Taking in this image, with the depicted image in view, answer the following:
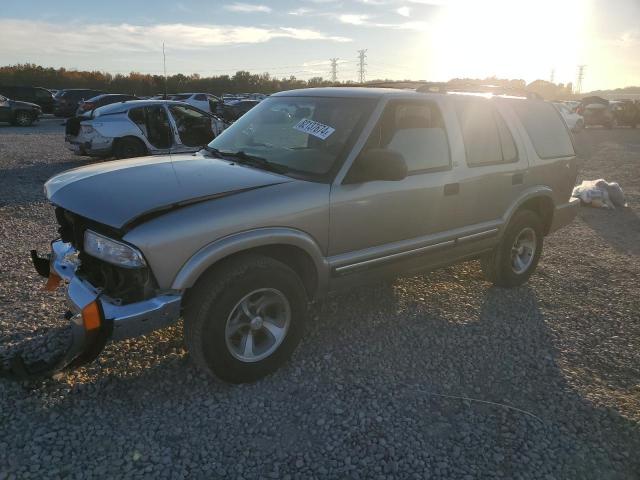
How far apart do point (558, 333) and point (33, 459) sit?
378 centimetres

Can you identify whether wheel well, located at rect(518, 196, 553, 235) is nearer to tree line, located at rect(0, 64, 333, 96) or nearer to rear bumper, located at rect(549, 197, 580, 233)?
rear bumper, located at rect(549, 197, 580, 233)

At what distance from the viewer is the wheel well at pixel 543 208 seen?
4941 millimetres

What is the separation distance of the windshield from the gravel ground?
1.36 meters

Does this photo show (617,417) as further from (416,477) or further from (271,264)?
(271,264)

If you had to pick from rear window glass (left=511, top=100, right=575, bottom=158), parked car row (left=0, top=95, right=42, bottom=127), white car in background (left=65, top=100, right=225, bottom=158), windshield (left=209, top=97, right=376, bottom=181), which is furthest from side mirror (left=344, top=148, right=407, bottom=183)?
parked car row (left=0, top=95, right=42, bottom=127)

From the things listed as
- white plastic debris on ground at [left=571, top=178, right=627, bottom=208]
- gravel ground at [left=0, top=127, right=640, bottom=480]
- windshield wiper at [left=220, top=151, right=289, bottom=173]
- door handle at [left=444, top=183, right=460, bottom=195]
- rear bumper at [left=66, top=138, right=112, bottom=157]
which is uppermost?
windshield wiper at [left=220, top=151, right=289, bottom=173]

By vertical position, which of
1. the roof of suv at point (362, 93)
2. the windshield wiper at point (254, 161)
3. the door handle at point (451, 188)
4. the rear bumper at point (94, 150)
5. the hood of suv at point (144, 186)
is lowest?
the rear bumper at point (94, 150)

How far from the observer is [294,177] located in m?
3.30

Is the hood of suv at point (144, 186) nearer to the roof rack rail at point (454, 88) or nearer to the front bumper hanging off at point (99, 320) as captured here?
the front bumper hanging off at point (99, 320)

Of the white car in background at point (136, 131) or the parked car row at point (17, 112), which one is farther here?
the parked car row at point (17, 112)

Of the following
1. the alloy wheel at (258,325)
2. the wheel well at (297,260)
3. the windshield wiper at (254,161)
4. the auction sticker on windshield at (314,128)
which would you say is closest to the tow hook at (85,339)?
the alloy wheel at (258,325)

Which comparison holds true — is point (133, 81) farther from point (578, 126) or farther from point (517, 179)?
point (517, 179)

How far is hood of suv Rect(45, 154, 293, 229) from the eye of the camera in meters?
2.74

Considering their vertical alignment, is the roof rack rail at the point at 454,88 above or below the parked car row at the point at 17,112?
above
